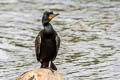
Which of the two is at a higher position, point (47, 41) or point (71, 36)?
point (47, 41)

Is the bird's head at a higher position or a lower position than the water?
higher

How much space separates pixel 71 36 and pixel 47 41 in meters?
6.97

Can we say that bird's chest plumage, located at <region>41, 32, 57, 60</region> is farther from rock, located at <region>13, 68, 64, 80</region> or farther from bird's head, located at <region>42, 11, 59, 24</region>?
rock, located at <region>13, 68, 64, 80</region>

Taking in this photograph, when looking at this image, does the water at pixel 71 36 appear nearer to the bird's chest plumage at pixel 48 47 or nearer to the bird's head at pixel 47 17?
the bird's chest plumage at pixel 48 47

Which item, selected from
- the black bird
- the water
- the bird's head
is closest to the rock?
the black bird

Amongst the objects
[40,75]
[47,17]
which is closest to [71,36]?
[47,17]

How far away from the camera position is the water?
1414 centimetres

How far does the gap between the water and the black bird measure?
267cm

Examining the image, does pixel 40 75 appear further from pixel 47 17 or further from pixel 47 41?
pixel 47 17

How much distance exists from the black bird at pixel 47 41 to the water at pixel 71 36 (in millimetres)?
2673

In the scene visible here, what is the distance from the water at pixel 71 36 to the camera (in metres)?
14.1

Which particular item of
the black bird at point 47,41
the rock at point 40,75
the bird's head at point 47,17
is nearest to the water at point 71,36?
the black bird at point 47,41

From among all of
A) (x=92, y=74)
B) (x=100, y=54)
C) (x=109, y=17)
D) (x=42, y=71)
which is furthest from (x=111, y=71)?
(x=109, y=17)

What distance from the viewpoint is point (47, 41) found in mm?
10570
